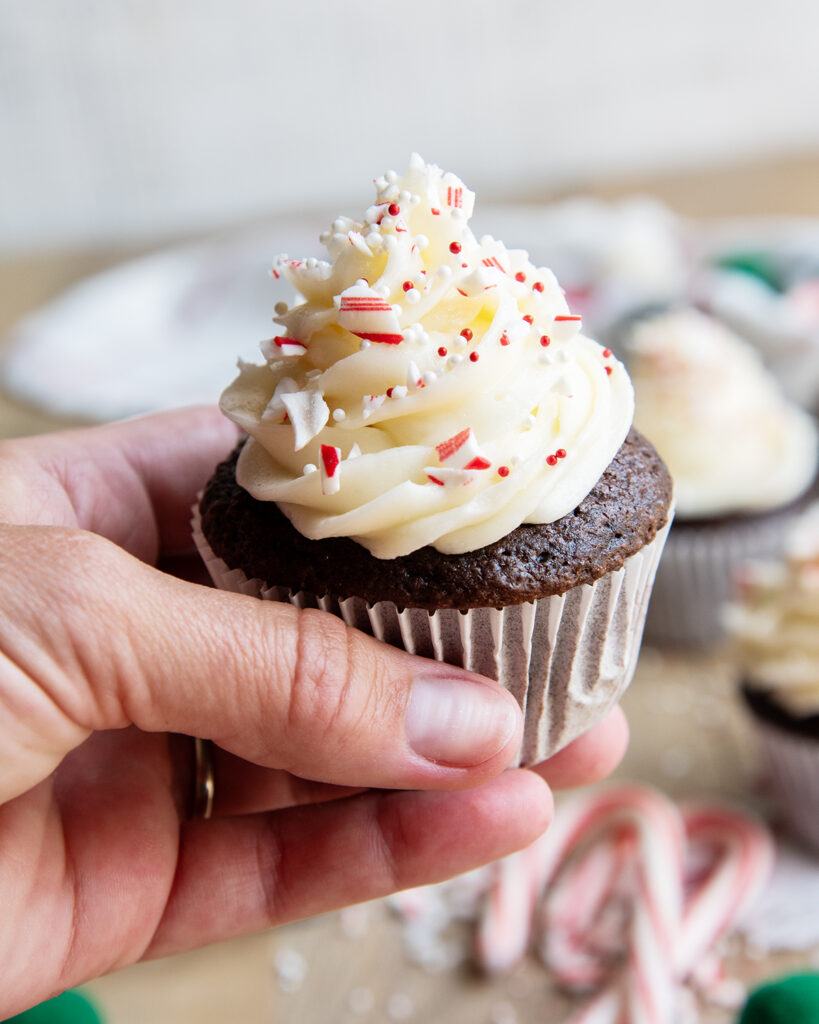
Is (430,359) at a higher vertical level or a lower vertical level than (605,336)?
higher

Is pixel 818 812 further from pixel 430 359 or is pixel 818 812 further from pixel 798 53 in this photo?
pixel 798 53

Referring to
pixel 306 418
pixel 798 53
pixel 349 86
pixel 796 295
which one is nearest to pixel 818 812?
pixel 306 418

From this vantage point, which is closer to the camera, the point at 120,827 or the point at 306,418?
the point at 306,418

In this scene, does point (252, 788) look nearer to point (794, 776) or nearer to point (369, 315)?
point (369, 315)

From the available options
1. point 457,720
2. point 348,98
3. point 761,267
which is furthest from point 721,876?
point 348,98

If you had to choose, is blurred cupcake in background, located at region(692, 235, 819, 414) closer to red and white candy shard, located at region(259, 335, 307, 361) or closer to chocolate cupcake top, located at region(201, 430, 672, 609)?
chocolate cupcake top, located at region(201, 430, 672, 609)

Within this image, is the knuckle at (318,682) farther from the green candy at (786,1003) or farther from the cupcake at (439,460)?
the green candy at (786,1003)

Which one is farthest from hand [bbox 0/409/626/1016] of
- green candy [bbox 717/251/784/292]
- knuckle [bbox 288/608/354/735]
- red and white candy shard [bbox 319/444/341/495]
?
green candy [bbox 717/251/784/292]

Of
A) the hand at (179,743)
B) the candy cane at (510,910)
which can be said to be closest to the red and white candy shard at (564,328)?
the hand at (179,743)
